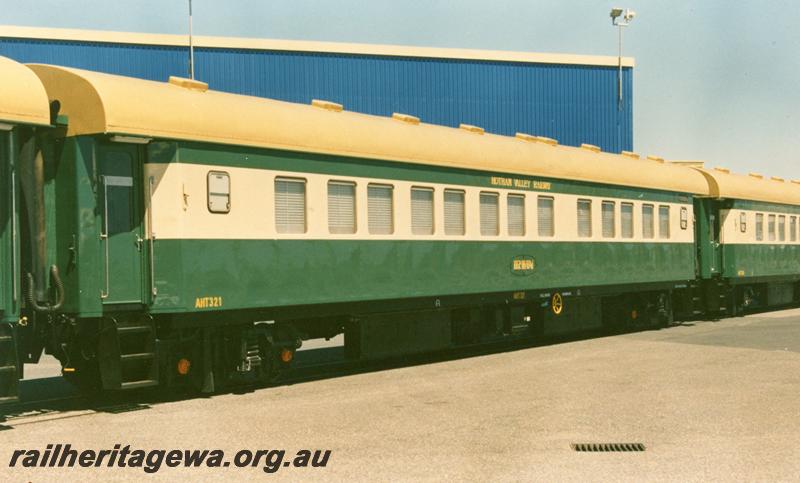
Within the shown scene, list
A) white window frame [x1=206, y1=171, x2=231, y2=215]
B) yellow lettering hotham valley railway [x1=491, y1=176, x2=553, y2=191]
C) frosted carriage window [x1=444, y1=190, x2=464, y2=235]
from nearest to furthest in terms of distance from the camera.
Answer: white window frame [x1=206, y1=171, x2=231, y2=215] < frosted carriage window [x1=444, y1=190, x2=464, y2=235] < yellow lettering hotham valley railway [x1=491, y1=176, x2=553, y2=191]

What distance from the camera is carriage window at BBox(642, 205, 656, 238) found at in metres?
22.8

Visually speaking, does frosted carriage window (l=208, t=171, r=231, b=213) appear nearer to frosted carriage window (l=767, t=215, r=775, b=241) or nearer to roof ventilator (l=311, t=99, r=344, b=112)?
roof ventilator (l=311, t=99, r=344, b=112)

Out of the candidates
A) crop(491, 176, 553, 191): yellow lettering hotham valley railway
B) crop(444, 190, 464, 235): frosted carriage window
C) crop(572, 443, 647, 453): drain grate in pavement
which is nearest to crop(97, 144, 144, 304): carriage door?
crop(572, 443, 647, 453): drain grate in pavement

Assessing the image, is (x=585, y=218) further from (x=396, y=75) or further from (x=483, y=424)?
(x=396, y=75)

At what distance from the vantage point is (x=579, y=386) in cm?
1334

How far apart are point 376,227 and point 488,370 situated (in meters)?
2.68

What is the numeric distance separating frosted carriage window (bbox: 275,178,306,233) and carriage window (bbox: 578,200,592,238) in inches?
314

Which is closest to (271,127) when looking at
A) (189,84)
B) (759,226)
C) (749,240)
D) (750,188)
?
(189,84)

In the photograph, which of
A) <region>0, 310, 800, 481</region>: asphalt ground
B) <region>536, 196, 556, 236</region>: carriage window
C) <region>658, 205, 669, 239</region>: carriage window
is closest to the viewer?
<region>0, 310, 800, 481</region>: asphalt ground

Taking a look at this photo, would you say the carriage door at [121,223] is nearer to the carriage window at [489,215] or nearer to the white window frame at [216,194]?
the white window frame at [216,194]

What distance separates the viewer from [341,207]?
47.4 feet

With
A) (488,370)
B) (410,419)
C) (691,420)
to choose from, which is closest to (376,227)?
(488,370)

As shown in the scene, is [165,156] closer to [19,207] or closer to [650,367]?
[19,207]

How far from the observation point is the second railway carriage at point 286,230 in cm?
1166
